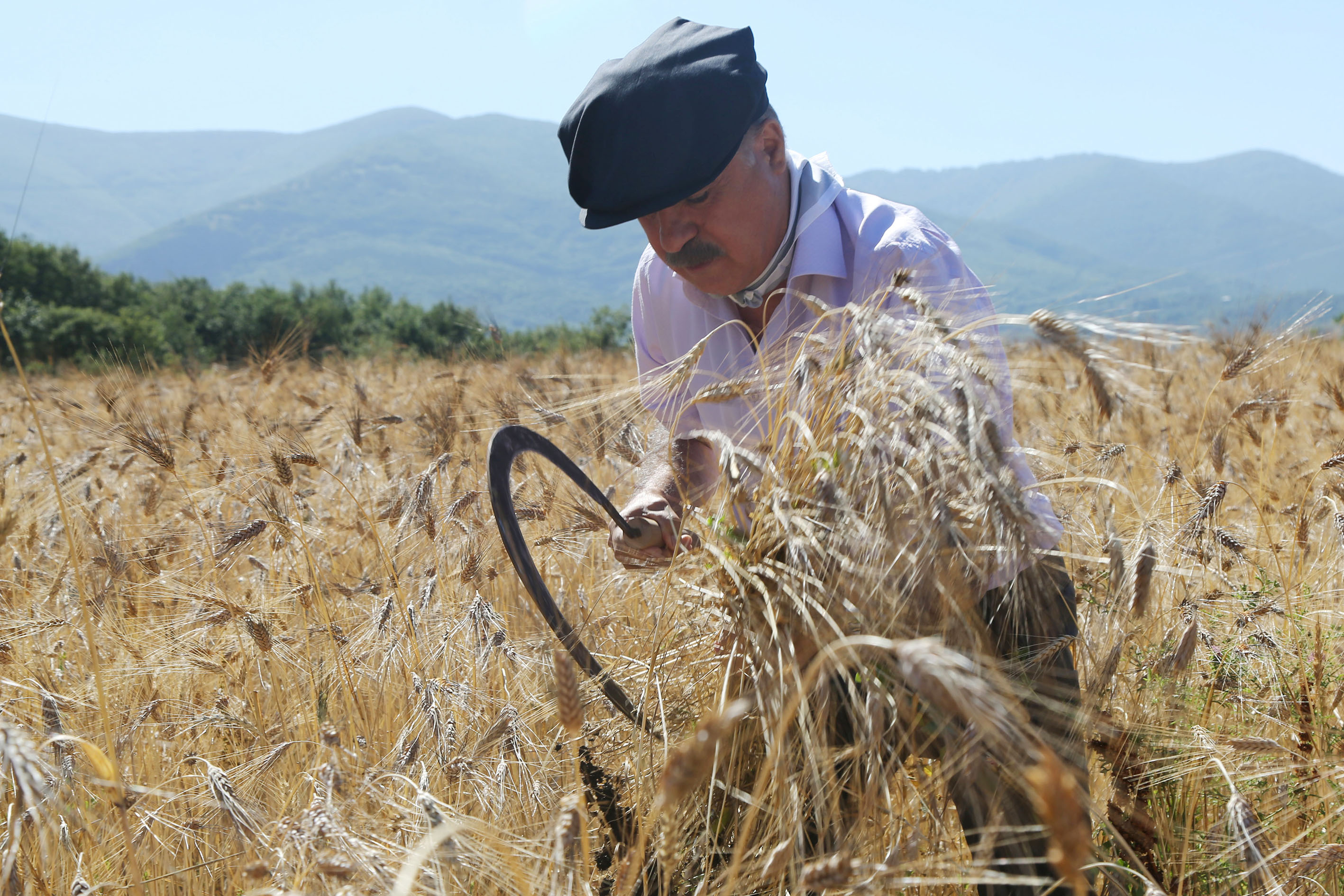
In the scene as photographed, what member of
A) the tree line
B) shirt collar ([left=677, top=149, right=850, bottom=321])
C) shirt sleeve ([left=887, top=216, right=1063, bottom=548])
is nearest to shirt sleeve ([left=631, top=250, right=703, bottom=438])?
shirt collar ([left=677, top=149, right=850, bottom=321])

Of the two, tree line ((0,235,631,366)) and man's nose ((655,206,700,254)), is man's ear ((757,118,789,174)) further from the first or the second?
tree line ((0,235,631,366))

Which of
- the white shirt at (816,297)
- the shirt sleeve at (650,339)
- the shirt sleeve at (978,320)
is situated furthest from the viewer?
the shirt sleeve at (650,339)

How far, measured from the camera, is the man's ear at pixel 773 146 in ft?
6.04

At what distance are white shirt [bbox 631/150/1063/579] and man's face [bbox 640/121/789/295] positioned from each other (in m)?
0.06

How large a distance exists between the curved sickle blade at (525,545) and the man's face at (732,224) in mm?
549

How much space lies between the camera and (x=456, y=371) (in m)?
6.00

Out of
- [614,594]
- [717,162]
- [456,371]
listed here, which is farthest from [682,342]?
[456,371]

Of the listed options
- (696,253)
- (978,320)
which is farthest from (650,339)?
(978,320)

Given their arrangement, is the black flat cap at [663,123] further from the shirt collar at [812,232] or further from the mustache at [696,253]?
the shirt collar at [812,232]

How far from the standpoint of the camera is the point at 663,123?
5.50ft

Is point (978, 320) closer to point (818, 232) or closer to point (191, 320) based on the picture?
point (818, 232)

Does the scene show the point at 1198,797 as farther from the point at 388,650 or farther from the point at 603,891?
the point at 388,650

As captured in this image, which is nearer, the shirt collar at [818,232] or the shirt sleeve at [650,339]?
the shirt collar at [818,232]

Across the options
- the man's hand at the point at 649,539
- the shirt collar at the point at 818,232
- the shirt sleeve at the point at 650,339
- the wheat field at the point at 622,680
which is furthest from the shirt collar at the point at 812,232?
the man's hand at the point at 649,539
